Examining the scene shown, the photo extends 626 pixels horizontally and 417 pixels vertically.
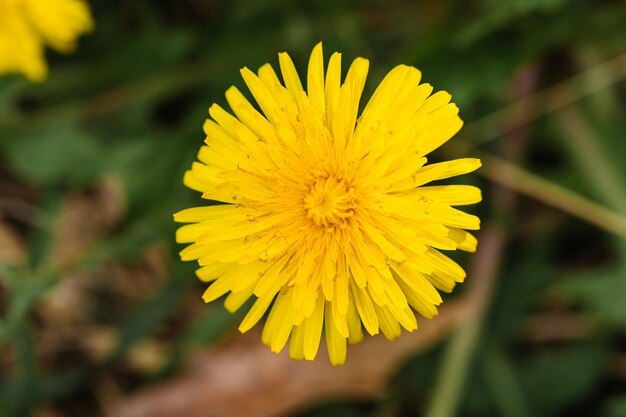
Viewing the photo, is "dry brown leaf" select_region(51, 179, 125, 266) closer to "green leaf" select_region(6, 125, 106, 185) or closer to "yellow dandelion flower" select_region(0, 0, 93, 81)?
"green leaf" select_region(6, 125, 106, 185)

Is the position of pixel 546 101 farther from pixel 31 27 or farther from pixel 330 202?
pixel 31 27

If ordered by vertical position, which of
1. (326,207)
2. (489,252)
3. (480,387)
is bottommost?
(480,387)

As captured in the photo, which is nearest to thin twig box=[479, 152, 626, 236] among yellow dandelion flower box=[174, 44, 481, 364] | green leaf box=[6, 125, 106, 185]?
yellow dandelion flower box=[174, 44, 481, 364]

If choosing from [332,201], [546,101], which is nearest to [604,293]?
[546,101]

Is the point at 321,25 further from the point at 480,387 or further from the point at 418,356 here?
the point at 480,387

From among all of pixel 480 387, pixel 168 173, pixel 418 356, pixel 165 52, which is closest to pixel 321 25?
pixel 165 52

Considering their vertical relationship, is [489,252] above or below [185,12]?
below

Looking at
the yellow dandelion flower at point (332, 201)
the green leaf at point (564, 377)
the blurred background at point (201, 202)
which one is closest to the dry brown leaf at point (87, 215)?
the blurred background at point (201, 202)
